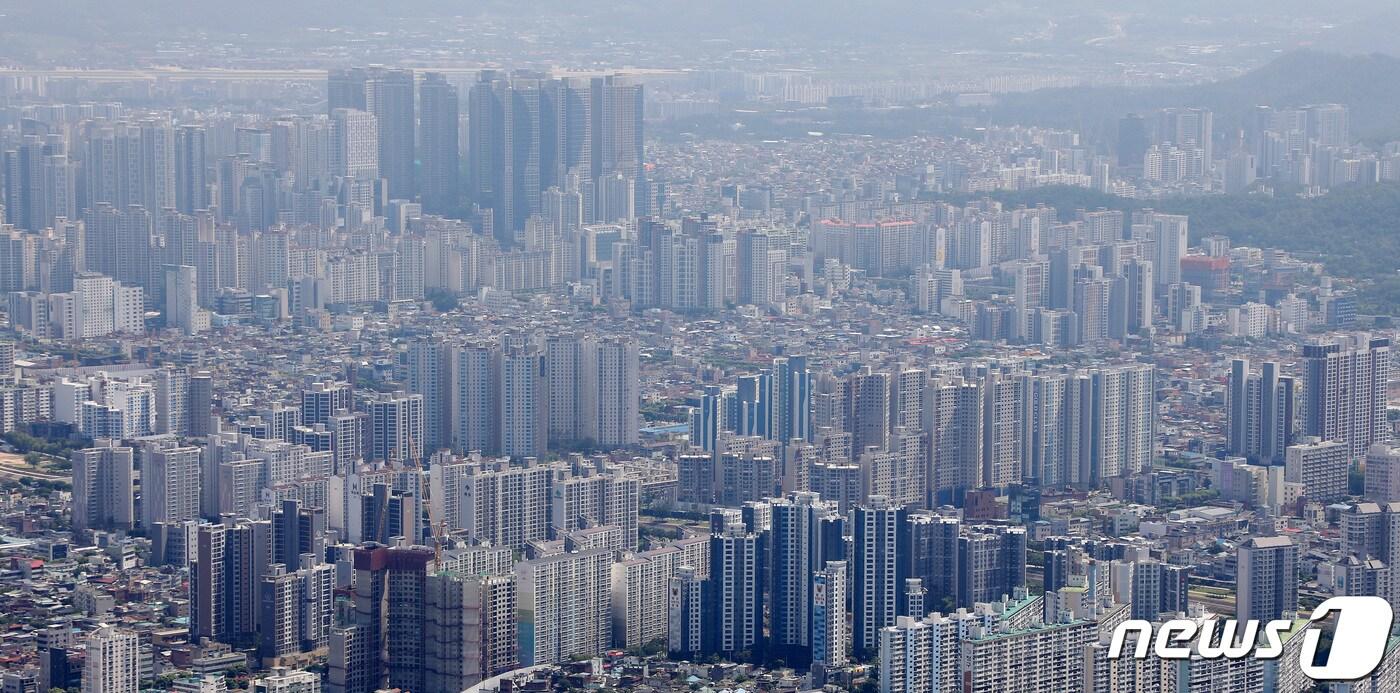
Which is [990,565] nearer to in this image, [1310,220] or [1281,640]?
[1281,640]

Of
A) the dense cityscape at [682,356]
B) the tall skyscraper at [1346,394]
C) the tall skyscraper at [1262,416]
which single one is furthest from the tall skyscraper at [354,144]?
the tall skyscraper at [1346,394]

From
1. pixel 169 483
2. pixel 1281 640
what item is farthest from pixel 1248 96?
pixel 1281 640

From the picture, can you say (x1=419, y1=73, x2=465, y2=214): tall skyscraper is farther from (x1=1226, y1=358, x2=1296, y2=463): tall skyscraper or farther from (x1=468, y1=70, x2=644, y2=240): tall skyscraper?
(x1=1226, y1=358, x2=1296, y2=463): tall skyscraper

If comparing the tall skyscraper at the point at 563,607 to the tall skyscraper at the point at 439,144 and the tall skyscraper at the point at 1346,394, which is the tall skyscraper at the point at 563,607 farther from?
the tall skyscraper at the point at 439,144

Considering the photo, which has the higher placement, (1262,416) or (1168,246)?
(1168,246)

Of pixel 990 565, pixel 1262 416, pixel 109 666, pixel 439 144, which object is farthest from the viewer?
pixel 439 144

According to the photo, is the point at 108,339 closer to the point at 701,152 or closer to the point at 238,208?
the point at 238,208
